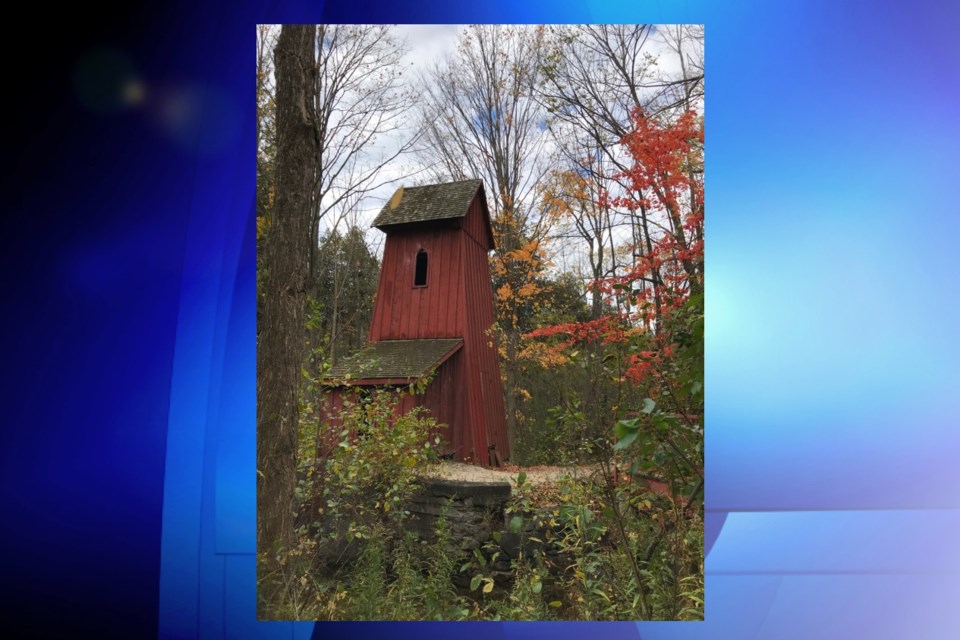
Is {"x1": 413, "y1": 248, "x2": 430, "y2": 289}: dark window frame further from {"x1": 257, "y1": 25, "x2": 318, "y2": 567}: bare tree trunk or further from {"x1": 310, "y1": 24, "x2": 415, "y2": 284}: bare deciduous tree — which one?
{"x1": 257, "y1": 25, "x2": 318, "y2": 567}: bare tree trunk

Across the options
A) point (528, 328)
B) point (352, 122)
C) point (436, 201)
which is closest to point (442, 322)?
point (528, 328)


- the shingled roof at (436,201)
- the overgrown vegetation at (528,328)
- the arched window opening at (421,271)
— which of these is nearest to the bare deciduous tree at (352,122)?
the overgrown vegetation at (528,328)

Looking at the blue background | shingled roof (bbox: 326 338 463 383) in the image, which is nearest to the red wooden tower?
shingled roof (bbox: 326 338 463 383)

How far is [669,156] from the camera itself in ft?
8.27

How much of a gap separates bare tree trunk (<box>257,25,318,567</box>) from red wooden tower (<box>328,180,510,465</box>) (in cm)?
23

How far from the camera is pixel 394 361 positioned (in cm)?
263
